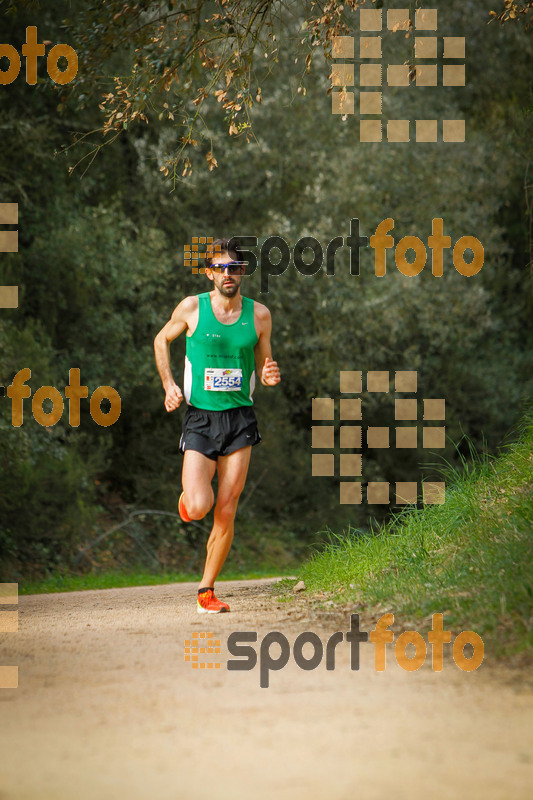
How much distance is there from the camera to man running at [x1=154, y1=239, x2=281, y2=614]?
6.64 m

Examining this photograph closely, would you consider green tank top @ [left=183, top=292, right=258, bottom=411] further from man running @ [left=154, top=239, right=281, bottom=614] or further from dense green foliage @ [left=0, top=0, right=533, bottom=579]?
dense green foliage @ [left=0, top=0, right=533, bottom=579]

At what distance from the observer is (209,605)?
21.5ft

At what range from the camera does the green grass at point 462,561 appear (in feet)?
16.3

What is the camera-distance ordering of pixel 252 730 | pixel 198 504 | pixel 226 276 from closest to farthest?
pixel 252 730
pixel 198 504
pixel 226 276

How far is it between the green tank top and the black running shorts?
0.06 metres

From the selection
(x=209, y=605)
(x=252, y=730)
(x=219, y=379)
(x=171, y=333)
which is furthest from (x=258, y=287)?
(x=252, y=730)

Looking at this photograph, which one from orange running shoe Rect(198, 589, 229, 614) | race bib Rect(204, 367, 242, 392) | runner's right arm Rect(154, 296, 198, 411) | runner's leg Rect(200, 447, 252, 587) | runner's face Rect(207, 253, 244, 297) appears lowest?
orange running shoe Rect(198, 589, 229, 614)

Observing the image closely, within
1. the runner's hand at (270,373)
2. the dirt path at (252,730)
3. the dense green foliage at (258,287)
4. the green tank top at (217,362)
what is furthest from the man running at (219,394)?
the dense green foliage at (258,287)

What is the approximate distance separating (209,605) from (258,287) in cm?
1369

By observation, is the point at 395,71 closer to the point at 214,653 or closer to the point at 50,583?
the point at 50,583

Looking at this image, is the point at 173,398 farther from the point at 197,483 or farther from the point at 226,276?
the point at 226,276

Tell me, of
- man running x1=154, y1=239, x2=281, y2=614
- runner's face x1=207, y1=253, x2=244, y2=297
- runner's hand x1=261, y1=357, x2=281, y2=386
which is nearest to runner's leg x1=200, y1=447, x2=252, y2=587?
man running x1=154, y1=239, x2=281, y2=614

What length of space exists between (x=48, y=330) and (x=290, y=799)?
48.6ft

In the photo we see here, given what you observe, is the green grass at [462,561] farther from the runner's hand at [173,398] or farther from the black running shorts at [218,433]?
the runner's hand at [173,398]
